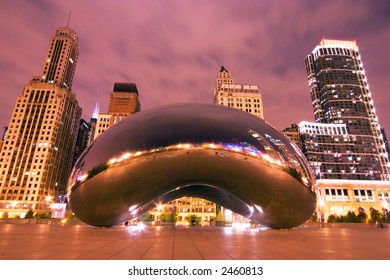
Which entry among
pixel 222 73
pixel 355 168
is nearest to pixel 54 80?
pixel 222 73

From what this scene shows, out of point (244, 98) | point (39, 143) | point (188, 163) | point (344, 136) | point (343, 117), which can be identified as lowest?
point (188, 163)

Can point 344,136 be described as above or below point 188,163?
above

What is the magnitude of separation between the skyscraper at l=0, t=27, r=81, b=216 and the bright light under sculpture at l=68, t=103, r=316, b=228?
102 m

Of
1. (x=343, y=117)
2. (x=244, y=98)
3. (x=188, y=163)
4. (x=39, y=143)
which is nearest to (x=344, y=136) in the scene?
(x=343, y=117)

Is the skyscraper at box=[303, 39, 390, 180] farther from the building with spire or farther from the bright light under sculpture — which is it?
the bright light under sculpture

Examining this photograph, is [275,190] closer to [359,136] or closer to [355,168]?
[355,168]

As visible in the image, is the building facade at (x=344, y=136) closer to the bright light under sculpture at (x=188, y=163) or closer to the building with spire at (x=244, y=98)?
the building with spire at (x=244, y=98)

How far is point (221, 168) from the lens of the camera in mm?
8773

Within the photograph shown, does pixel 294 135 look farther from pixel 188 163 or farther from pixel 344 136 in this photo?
pixel 188 163

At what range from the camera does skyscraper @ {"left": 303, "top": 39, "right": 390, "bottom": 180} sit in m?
121

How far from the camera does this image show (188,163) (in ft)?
28.5

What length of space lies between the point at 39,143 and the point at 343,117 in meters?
145

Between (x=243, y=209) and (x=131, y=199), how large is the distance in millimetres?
5086

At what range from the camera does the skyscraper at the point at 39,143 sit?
96.9 metres
